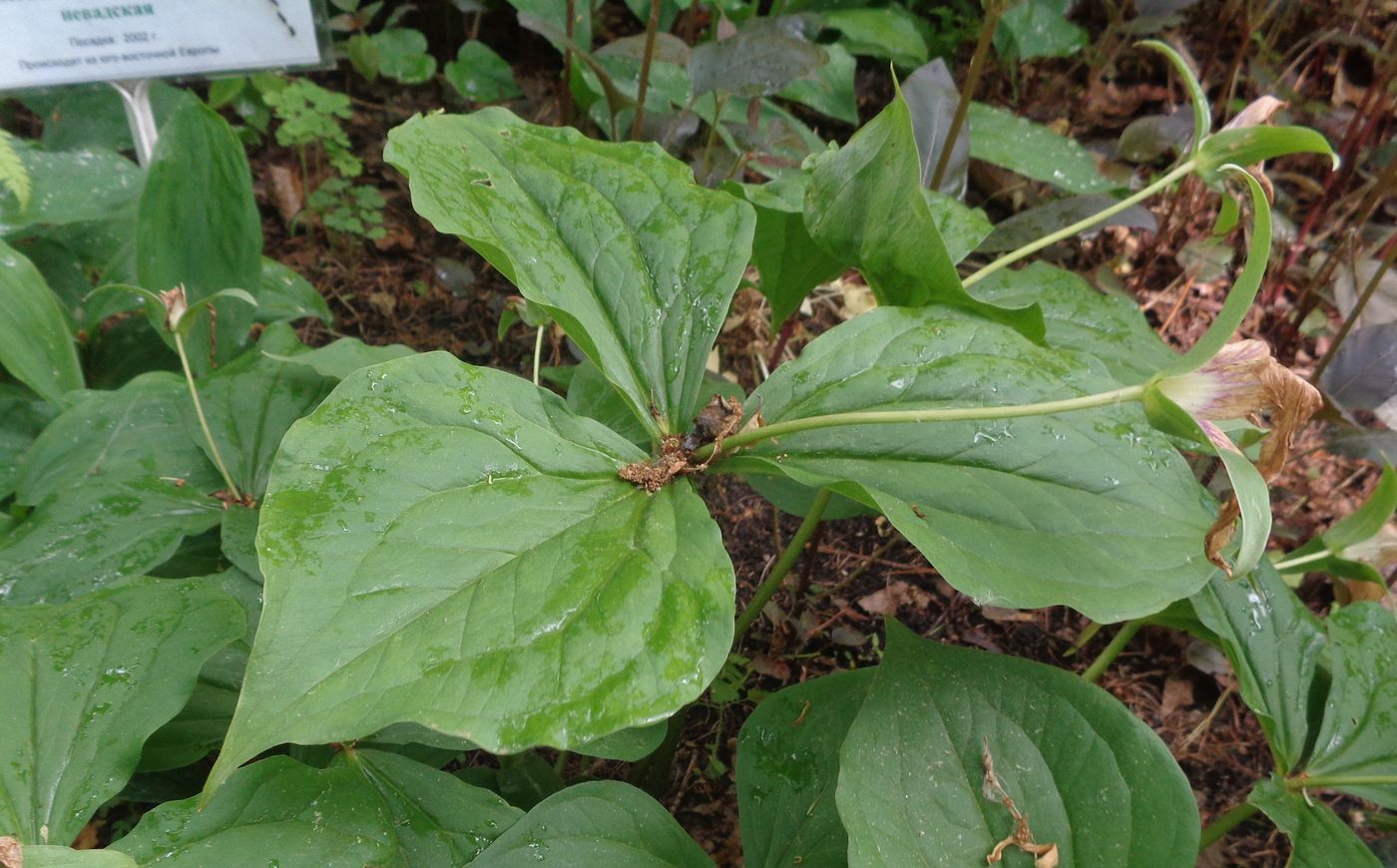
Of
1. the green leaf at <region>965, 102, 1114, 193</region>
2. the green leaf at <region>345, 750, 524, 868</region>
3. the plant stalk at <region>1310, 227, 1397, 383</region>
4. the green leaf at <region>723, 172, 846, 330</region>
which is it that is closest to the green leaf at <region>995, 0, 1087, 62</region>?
the green leaf at <region>965, 102, 1114, 193</region>

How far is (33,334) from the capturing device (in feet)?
5.80

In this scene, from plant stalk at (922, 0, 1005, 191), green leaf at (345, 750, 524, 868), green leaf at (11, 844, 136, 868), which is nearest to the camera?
green leaf at (11, 844, 136, 868)

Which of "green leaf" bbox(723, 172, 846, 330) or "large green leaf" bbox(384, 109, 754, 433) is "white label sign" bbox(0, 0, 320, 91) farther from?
"green leaf" bbox(723, 172, 846, 330)

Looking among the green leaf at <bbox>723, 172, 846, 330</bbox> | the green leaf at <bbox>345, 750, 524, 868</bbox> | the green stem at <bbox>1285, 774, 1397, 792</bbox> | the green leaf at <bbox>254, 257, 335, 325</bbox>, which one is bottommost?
the green leaf at <bbox>345, 750, 524, 868</bbox>

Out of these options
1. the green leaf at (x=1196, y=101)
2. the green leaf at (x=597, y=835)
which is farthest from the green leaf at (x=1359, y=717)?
the green leaf at (x=597, y=835)

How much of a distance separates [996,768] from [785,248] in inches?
37.0

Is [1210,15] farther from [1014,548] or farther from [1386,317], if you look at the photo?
[1014,548]

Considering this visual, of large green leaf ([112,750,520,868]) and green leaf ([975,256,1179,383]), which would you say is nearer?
large green leaf ([112,750,520,868])

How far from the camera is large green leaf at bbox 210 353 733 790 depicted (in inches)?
31.9

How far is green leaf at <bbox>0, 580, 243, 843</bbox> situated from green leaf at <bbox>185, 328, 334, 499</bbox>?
0.38 m

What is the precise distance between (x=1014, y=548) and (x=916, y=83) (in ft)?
4.53

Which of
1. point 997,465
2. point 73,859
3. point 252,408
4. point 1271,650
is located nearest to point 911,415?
point 997,465

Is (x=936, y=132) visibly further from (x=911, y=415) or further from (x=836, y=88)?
(x=911, y=415)

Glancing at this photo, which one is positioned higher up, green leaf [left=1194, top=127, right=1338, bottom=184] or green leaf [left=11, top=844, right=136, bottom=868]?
green leaf [left=1194, top=127, right=1338, bottom=184]
